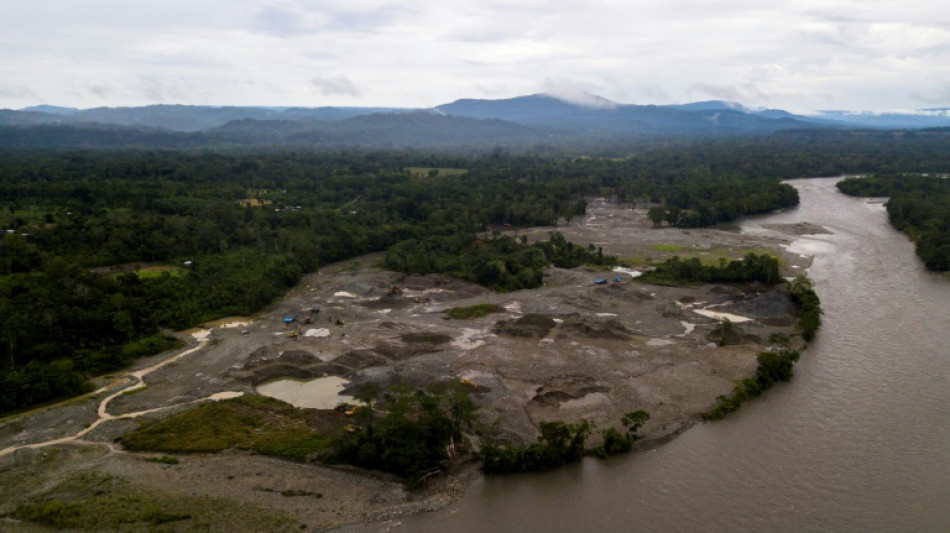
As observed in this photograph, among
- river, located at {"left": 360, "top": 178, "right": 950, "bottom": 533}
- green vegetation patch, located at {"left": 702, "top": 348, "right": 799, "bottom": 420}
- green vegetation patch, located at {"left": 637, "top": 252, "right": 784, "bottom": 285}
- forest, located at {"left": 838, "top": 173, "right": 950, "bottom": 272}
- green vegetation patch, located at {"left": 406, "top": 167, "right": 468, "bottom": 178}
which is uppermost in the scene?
green vegetation patch, located at {"left": 406, "top": 167, "right": 468, "bottom": 178}

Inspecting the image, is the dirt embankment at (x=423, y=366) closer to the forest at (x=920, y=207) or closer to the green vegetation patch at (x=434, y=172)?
the forest at (x=920, y=207)

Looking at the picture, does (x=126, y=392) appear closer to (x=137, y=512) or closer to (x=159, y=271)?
(x=137, y=512)

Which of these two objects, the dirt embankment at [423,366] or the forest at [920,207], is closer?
the dirt embankment at [423,366]

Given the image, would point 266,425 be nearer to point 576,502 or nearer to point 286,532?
point 286,532

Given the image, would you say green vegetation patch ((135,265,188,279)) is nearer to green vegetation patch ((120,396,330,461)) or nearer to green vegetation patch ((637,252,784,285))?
green vegetation patch ((120,396,330,461))

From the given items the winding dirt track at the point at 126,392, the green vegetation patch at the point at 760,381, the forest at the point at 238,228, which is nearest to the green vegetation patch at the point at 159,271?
the forest at the point at 238,228

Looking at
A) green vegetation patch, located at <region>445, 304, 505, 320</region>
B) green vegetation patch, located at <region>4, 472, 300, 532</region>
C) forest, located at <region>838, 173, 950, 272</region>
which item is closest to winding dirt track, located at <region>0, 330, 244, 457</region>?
green vegetation patch, located at <region>4, 472, 300, 532</region>
